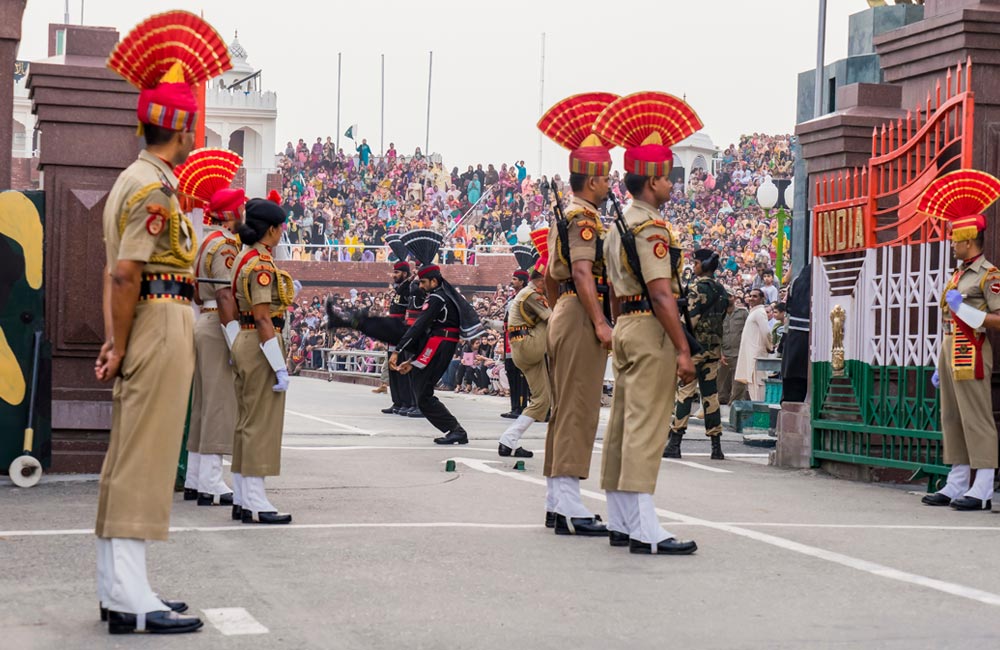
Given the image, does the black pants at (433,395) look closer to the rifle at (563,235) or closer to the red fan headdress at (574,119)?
the red fan headdress at (574,119)

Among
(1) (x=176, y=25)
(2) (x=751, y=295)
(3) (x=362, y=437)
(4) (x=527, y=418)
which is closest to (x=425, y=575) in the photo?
(1) (x=176, y=25)

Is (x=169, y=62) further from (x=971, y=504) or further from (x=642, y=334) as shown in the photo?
(x=971, y=504)

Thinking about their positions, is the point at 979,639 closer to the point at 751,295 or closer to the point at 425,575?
the point at 425,575

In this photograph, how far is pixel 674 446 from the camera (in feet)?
45.0

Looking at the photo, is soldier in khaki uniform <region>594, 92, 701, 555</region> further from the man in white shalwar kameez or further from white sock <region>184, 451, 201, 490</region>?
the man in white shalwar kameez

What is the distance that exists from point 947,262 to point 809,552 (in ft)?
12.7

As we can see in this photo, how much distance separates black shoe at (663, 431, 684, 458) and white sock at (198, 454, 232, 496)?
5.13m

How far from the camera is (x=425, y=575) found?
22.1 ft

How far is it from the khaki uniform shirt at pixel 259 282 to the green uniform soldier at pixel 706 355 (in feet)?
18.5

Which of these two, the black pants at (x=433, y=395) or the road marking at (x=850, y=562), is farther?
the black pants at (x=433, y=395)

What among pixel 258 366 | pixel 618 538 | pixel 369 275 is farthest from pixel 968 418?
pixel 369 275

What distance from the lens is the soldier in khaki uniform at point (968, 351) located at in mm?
9898

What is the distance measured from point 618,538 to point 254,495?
2.13m

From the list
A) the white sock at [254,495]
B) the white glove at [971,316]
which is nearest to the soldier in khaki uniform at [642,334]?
the white sock at [254,495]
